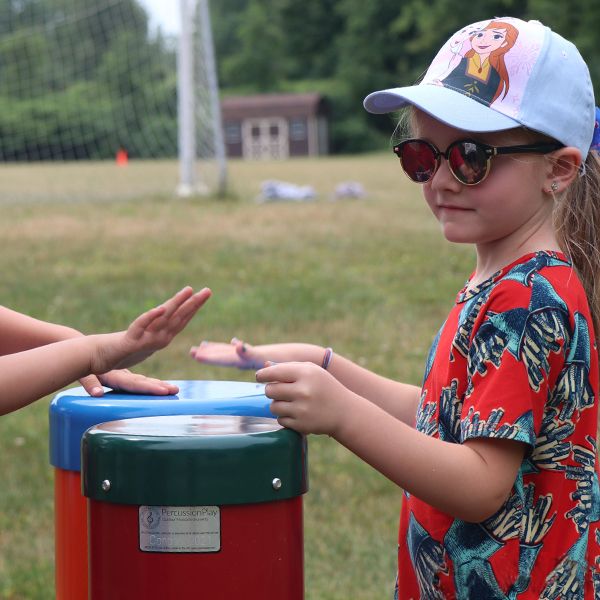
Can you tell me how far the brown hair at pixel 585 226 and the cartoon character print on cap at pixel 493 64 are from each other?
190mm

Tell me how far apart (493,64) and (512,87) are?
55 millimetres

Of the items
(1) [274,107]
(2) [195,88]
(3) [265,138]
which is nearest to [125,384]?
(2) [195,88]

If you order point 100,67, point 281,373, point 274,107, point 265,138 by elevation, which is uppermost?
point 281,373

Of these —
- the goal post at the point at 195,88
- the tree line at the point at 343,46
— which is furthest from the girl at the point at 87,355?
the tree line at the point at 343,46

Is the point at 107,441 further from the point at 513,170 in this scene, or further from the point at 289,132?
the point at 289,132

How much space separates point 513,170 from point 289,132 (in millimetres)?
50512

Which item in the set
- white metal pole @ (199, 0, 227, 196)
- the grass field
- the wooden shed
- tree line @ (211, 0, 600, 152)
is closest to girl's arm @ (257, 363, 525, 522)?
the grass field

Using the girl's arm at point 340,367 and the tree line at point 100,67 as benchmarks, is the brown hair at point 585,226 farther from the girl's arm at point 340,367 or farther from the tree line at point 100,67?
the tree line at point 100,67

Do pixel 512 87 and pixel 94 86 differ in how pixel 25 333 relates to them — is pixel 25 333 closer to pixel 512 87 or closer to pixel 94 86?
pixel 512 87

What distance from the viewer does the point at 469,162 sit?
1.67 m

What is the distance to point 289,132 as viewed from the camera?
51531 millimetres

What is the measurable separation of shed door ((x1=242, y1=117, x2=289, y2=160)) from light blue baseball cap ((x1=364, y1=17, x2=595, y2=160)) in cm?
4978

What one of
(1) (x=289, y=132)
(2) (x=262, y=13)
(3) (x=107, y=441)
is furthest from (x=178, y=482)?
(2) (x=262, y=13)

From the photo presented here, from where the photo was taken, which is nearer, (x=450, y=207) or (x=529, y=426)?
(x=529, y=426)
